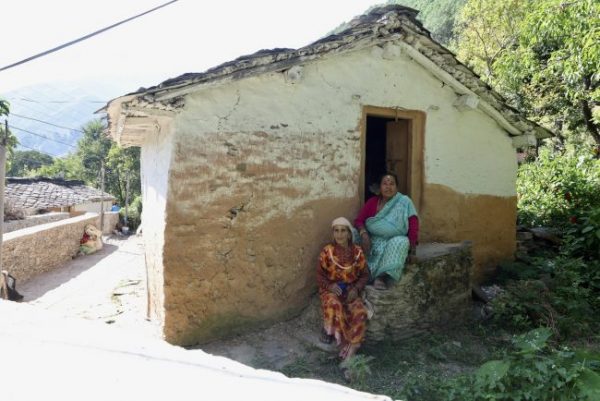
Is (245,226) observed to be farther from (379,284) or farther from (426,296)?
(426,296)

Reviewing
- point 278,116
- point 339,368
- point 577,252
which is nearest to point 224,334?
point 339,368

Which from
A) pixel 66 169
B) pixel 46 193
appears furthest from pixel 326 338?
pixel 66 169

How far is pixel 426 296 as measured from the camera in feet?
15.8

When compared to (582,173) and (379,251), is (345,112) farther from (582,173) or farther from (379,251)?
(582,173)

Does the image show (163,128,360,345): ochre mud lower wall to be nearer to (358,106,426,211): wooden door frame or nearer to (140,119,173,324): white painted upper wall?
(140,119,173,324): white painted upper wall

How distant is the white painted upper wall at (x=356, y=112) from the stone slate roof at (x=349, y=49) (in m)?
0.15

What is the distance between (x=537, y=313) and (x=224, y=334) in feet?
11.8

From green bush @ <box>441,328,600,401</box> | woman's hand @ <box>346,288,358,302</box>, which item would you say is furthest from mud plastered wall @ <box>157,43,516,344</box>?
green bush @ <box>441,328,600,401</box>

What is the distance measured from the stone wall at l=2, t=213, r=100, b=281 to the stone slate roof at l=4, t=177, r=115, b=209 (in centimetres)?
728

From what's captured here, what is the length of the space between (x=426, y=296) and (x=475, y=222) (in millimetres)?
2082

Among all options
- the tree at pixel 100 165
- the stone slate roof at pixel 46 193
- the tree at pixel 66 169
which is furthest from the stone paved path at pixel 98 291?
the tree at pixel 66 169

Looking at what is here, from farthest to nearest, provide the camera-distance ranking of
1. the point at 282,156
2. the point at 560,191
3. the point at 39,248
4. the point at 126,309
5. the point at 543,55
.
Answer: the point at 543,55 < the point at 39,248 < the point at 560,191 < the point at 126,309 < the point at 282,156

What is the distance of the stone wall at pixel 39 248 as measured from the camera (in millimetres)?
8555

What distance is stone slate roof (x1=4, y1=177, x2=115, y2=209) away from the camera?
65.0 feet
